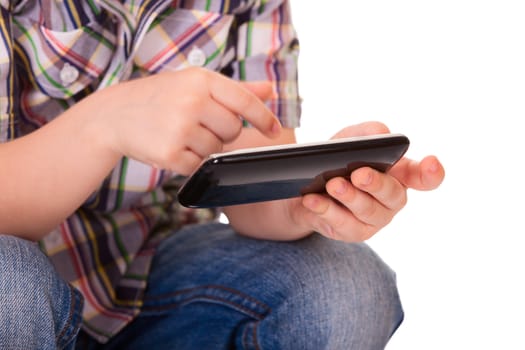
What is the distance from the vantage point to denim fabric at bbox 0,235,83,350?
639 mm

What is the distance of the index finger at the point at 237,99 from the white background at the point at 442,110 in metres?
0.80

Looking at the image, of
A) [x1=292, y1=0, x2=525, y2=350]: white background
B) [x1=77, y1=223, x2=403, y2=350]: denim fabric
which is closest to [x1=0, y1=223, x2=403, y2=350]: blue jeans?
[x1=77, y1=223, x2=403, y2=350]: denim fabric

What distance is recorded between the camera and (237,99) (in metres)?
0.68

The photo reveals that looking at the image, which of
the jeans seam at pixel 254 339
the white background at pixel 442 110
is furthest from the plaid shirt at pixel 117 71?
A: the white background at pixel 442 110

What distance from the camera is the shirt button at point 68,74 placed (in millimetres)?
866

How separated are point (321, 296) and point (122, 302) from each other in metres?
0.24

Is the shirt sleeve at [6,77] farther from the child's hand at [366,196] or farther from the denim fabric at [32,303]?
the child's hand at [366,196]

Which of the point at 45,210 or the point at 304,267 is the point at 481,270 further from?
the point at 45,210

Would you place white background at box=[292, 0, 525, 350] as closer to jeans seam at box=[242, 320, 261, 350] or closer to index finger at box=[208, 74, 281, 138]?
jeans seam at box=[242, 320, 261, 350]

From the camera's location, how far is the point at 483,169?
5.40 feet

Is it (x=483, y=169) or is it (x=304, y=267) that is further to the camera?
(x=483, y=169)

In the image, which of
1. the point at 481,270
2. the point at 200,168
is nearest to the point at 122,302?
the point at 200,168

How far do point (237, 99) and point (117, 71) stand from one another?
26 cm

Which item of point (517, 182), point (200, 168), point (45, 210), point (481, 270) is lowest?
point (481, 270)
